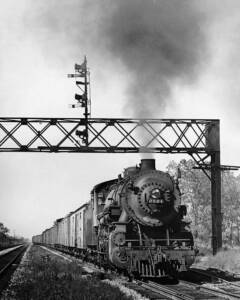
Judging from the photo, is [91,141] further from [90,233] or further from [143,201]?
[143,201]

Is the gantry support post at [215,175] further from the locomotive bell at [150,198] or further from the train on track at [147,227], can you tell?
the locomotive bell at [150,198]

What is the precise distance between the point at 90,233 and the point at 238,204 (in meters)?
36.5

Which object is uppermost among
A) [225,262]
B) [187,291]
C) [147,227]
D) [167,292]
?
[147,227]

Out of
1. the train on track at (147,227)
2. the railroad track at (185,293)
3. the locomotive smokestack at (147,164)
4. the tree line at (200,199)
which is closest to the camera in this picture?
the railroad track at (185,293)

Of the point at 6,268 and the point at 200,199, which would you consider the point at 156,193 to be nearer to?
the point at 6,268

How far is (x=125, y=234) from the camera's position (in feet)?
46.3

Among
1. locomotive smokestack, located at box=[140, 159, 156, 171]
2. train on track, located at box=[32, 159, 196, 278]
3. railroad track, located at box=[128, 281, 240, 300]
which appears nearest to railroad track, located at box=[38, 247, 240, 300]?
railroad track, located at box=[128, 281, 240, 300]

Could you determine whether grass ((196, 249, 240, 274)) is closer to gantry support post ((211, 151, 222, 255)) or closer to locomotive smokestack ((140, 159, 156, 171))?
gantry support post ((211, 151, 222, 255))

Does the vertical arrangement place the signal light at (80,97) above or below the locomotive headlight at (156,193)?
above

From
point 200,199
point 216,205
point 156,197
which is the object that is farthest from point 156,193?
point 200,199

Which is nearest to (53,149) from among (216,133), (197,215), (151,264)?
(216,133)

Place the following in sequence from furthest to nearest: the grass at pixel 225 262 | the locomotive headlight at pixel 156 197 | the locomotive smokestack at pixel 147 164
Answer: the grass at pixel 225 262 → the locomotive smokestack at pixel 147 164 → the locomotive headlight at pixel 156 197

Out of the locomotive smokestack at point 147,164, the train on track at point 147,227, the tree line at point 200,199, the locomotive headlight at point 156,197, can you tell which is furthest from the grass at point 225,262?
the tree line at point 200,199

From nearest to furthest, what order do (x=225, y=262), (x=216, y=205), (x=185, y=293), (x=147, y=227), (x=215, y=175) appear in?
(x=185, y=293)
(x=147, y=227)
(x=225, y=262)
(x=216, y=205)
(x=215, y=175)
